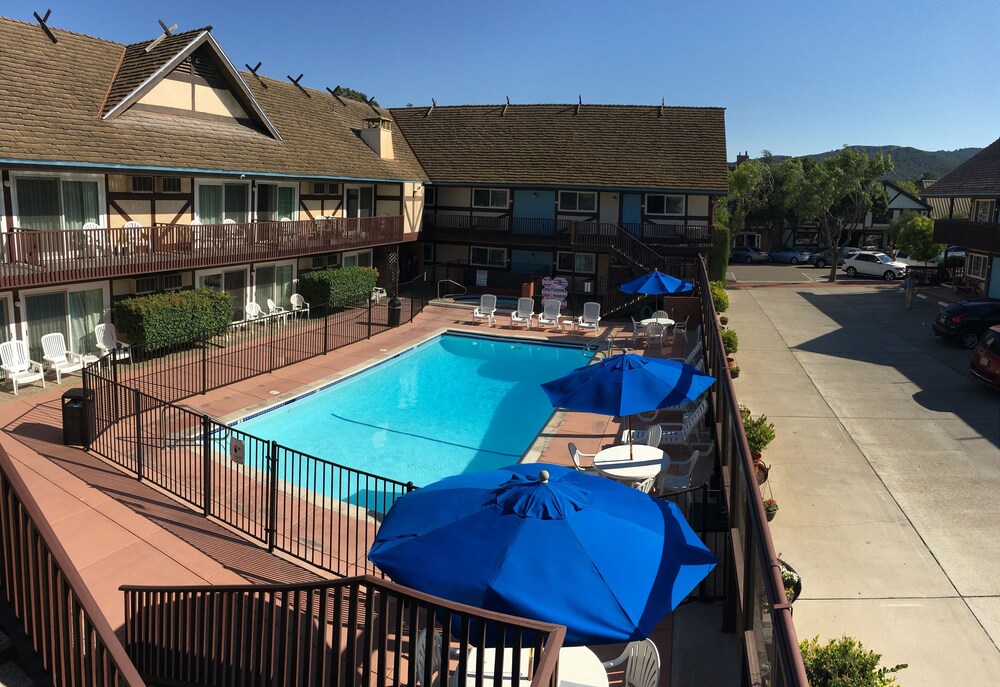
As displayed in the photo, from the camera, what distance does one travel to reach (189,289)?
2292 centimetres

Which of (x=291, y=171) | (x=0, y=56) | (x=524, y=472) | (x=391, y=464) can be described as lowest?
(x=391, y=464)

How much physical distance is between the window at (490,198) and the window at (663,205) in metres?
6.44

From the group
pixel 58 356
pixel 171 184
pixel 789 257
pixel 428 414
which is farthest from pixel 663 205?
pixel 789 257

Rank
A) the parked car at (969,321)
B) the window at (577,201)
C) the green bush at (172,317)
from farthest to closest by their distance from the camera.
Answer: the window at (577,201) → the parked car at (969,321) → the green bush at (172,317)

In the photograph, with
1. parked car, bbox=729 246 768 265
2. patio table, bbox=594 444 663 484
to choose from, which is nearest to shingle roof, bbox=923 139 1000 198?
parked car, bbox=729 246 768 265

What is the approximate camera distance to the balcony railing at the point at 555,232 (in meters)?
31.8

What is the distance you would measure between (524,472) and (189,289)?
58.7ft

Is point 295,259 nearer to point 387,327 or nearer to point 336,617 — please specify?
point 387,327

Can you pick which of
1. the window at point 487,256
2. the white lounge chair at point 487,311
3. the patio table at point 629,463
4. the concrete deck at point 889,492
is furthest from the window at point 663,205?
the patio table at point 629,463

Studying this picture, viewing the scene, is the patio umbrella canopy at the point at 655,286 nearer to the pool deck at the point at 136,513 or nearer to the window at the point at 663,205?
the pool deck at the point at 136,513

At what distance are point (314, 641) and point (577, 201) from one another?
28.5 meters

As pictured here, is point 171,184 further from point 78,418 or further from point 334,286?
point 78,418

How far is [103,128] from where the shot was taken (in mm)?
20016

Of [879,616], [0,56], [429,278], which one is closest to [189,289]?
[0,56]
